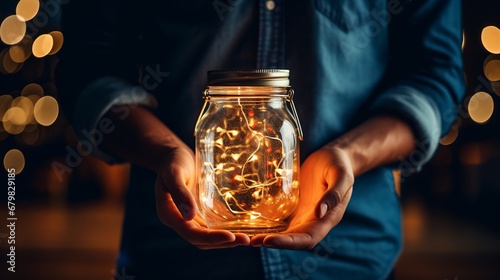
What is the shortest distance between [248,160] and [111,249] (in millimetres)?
4556

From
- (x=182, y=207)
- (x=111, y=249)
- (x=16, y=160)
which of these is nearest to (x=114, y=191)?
(x=16, y=160)

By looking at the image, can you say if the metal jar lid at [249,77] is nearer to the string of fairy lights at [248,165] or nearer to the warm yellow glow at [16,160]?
the string of fairy lights at [248,165]

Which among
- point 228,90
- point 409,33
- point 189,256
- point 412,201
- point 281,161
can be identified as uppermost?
point 409,33

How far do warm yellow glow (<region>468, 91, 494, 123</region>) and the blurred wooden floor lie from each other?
1.23 metres

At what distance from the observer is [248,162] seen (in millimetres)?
1085

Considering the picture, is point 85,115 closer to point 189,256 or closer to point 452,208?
point 189,256

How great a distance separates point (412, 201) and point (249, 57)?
267 inches

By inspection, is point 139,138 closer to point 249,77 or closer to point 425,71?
point 249,77

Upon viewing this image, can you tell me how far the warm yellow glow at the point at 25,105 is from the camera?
10.1m

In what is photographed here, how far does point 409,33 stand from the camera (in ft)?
4.42

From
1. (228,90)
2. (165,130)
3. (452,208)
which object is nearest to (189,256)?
(165,130)

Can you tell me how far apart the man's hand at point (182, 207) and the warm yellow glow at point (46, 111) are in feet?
27.4

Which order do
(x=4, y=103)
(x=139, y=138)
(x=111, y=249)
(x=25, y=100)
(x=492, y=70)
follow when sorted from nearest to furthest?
(x=139, y=138) < (x=111, y=249) < (x=492, y=70) < (x=4, y=103) < (x=25, y=100)

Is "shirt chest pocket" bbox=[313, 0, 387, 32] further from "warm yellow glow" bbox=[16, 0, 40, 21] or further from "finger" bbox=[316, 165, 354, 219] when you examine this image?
"warm yellow glow" bbox=[16, 0, 40, 21]
